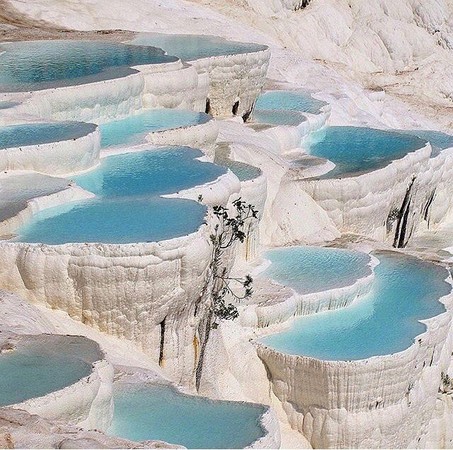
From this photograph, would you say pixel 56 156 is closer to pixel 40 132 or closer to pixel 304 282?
pixel 40 132

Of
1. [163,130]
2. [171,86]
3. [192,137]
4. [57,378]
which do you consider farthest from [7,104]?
[57,378]

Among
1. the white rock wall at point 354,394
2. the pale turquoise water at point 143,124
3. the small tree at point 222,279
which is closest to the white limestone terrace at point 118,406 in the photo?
the small tree at point 222,279

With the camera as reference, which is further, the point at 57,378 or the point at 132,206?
the point at 132,206

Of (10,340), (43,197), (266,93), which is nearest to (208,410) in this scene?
(10,340)

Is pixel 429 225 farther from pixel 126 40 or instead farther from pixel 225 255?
pixel 225 255

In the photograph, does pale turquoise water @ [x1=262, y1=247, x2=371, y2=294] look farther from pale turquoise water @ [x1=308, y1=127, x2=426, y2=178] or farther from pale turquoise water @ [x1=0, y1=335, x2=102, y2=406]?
pale turquoise water @ [x1=0, y1=335, x2=102, y2=406]

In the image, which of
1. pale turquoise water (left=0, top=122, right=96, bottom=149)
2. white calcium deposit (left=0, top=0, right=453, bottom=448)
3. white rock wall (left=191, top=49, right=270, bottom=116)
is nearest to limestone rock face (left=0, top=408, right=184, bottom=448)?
white calcium deposit (left=0, top=0, right=453, bottom=448)
